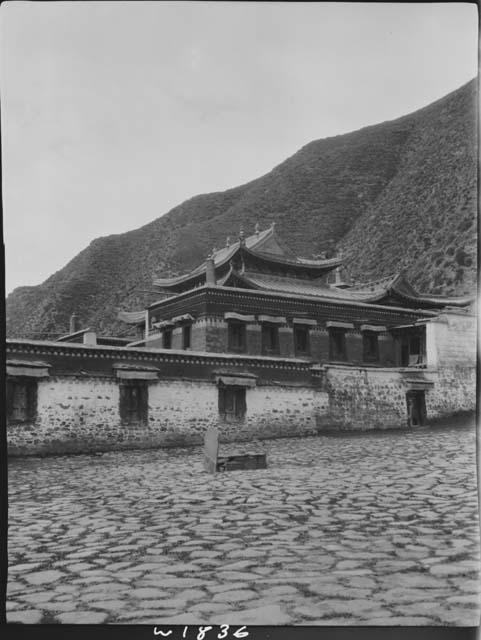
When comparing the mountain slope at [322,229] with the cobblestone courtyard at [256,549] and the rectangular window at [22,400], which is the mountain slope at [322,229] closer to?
the rectangular window at [22,400]

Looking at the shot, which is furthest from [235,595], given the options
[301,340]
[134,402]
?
[301,340]

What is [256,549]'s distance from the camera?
5121 millimetres

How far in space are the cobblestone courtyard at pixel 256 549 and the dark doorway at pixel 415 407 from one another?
10465mm

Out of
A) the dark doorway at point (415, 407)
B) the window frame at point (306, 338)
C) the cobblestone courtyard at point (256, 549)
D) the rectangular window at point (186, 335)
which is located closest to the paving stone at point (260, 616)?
the cobblestone courtyard at point (256, 549)

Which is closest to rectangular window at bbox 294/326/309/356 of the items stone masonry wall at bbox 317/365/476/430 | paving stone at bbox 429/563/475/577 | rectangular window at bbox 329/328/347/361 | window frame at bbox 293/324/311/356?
window frame at bbox 293/324/311/356

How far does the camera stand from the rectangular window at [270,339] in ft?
75.1

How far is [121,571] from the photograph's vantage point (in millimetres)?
4594

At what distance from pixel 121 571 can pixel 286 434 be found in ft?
44.6

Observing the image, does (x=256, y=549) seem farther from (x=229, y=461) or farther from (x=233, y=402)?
(x=233, y=402)

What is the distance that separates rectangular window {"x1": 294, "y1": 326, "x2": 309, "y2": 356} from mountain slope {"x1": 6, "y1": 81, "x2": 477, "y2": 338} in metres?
4.48

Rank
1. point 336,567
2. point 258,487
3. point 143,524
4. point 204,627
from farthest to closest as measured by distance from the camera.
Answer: point 258,487
point 143,524
point 336,567
point 204,627

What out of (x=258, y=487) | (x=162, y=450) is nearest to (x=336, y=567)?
(x=258, y=487)

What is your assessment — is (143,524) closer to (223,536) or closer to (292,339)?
(223,536)

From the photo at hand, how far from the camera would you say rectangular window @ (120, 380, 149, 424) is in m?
15.7
